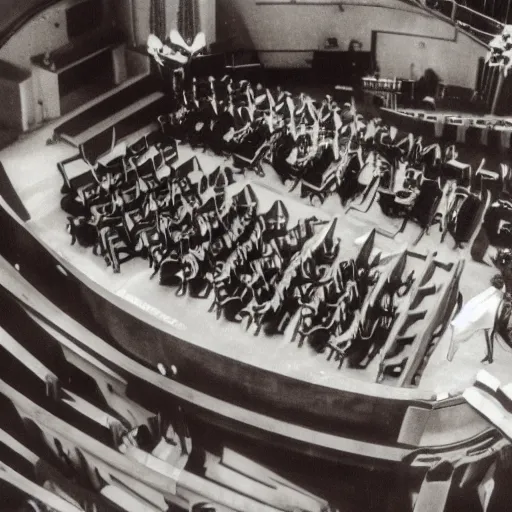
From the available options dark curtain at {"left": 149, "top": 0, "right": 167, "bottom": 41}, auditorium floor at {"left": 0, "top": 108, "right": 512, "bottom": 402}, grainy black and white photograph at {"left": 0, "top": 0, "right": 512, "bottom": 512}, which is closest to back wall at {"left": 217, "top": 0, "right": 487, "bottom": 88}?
grainy black and white photograph at {"left": 0, "top": 0, "right": 512, "bottom": 512}

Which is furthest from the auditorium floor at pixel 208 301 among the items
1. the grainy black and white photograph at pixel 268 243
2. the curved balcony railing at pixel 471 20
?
the curved balcony railing at pixel 471 20

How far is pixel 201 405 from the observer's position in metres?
1.69

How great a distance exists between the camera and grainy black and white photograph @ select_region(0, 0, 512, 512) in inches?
59.5

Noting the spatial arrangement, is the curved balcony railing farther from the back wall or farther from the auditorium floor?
the auditorium floor

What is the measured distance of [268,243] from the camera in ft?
5.47

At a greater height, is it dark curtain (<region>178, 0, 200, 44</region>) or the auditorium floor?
dark curtain (<region>178, 0, 200, 44</region>)

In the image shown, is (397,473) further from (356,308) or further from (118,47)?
(118,47)

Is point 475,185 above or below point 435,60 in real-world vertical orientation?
below

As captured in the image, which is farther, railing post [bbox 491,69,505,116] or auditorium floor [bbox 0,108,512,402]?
auditorium floor [bbox 0,108,512,402]

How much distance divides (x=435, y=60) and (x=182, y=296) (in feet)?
2.49

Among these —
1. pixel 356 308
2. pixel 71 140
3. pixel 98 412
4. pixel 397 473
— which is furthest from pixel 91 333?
pixel 397 473

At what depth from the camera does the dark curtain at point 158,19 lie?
157 cm

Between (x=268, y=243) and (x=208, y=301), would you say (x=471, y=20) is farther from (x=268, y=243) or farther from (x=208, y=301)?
(x=208, y=301)

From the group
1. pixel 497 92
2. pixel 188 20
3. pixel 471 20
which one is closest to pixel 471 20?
pixel 471 20
